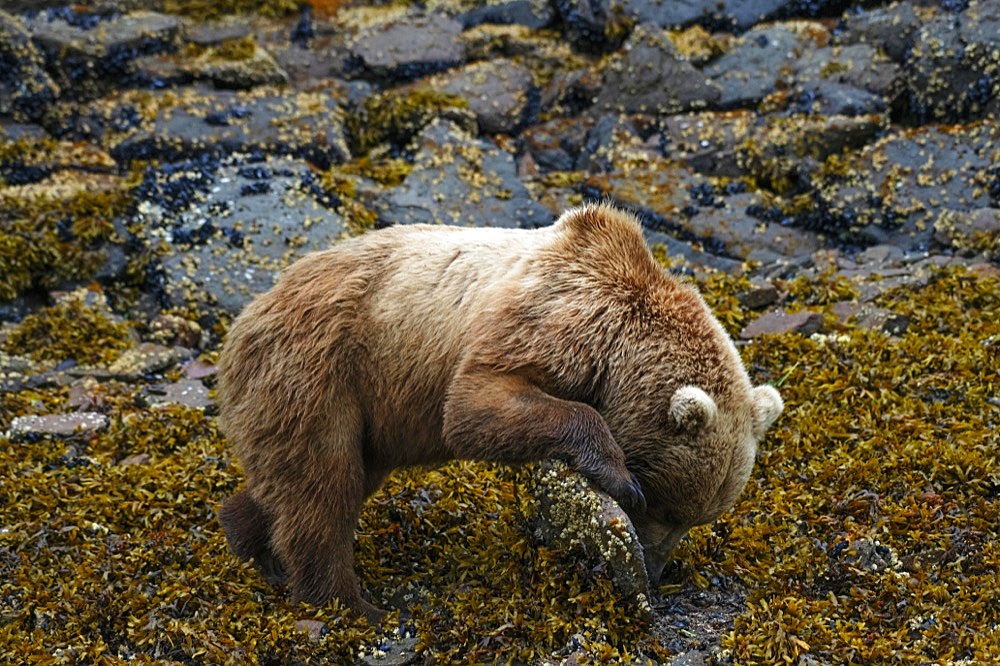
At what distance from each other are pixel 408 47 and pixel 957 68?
18.2ft

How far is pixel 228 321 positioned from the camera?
9.19 metres

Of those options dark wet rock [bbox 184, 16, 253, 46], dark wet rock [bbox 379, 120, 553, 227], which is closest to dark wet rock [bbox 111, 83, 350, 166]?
dark wet rock [bbox 379, 120, 553, 227]

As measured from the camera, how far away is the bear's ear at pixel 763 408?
5.80 meters

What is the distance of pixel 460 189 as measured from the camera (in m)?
10.3

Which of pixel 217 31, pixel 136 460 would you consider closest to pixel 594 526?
pixel 136 460

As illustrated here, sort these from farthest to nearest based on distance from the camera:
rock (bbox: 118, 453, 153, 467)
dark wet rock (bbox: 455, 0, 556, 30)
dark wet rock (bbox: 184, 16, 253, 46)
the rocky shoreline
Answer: dark wet rock (bbox: 455, 0, 556, 30), dark wet rock (bbox: 184, 16, 253, 46), the rocky shoreline, rock (bbox: 118, 453, 153, 467)

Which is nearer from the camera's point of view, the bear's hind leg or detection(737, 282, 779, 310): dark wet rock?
the bear's hind leg

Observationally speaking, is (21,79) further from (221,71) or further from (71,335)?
(71,335)

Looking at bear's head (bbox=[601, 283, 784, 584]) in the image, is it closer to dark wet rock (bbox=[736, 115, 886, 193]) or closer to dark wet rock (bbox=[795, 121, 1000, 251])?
dark wet rock (bbox=[795, 121, 1000, 251])

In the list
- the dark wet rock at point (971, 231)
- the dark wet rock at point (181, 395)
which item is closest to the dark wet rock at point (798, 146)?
the dark wet rock at point (971, 231)

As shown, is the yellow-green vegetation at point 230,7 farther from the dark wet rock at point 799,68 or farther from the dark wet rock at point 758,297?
the dark wet rock at point 758,297

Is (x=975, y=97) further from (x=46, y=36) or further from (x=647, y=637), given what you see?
(x=46, y=36)

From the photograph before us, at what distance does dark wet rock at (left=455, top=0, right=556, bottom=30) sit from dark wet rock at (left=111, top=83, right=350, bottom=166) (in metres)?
2.22

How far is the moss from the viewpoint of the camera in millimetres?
8875
